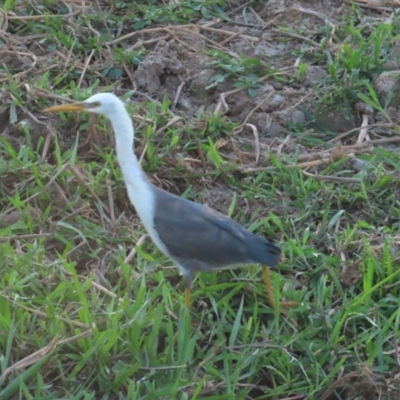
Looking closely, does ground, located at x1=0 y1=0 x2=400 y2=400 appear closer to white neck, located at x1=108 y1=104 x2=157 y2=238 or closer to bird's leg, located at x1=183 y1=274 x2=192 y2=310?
bird's leg, located at x1=183 y1=274 x2=192 y2=310

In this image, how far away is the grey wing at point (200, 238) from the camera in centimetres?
386

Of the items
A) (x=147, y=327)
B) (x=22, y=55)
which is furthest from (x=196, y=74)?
(x=147, y=327)

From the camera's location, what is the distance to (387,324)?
12.7 feet

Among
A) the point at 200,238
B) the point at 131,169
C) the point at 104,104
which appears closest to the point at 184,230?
the point at 200,238

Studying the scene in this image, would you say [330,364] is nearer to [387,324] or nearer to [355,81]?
[387,324]

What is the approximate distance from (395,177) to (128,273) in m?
1.62

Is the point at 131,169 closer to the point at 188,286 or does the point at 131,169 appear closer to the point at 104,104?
the point at 104,104

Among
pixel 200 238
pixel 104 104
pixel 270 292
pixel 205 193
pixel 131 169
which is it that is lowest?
pixel 205 193

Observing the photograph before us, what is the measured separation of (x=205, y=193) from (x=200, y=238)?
2.74 ft

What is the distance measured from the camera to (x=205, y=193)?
4.71 meters

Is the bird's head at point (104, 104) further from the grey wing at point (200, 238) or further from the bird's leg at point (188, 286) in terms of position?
the bird's leg at point (188, 286)

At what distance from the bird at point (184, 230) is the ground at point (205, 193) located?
0.16m

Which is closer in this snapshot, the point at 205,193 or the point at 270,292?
the point at 270,292

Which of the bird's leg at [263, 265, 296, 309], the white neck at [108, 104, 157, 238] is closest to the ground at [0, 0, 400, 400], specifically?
the bird's leg at [263, 265, 296, 309]
